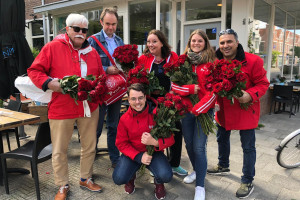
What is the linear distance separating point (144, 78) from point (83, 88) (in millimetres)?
684

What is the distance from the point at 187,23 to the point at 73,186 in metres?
5.19

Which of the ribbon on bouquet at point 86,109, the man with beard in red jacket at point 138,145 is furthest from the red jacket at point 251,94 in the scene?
the ribbon on bouquet at point 86,109

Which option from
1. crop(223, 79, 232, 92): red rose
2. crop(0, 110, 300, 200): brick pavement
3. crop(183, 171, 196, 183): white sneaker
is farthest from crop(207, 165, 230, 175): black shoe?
crop(223, 79, 232, 92): red rose

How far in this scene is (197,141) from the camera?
2.66 metres

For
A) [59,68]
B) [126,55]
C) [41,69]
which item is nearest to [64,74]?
[59,68]

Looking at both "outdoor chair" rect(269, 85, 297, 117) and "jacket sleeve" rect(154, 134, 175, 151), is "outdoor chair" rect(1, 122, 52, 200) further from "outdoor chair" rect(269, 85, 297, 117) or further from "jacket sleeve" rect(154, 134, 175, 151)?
"outdoor chair" rect(269, 85, 297, 117)

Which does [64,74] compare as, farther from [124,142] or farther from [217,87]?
[217,87]

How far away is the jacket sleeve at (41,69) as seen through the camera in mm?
2320

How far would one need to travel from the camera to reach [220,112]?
9.65 feet

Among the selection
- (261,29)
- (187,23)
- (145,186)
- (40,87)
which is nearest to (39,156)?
(40,87)

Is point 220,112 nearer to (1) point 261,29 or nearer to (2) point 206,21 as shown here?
(2) point 206,21

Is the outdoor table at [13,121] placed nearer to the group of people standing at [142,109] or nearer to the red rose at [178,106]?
the group of people standing at [142,109]

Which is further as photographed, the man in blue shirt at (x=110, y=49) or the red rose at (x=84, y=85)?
the man in blue shirt at (x=110, y=49)

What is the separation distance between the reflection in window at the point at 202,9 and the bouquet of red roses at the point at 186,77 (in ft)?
13.5
